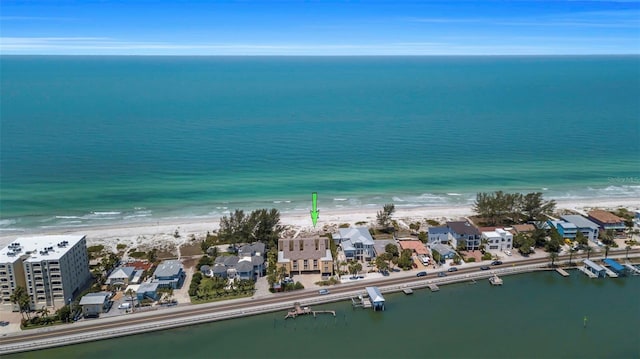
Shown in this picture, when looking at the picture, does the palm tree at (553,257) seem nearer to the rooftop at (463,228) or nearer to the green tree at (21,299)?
the rooftop at (463,228)

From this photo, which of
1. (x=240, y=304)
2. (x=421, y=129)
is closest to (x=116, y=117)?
(x=421, y=129)

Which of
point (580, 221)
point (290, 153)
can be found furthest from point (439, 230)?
point (290, 153)

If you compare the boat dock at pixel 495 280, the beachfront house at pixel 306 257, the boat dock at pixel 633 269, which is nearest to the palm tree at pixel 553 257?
the boat dock at pixel 633 269

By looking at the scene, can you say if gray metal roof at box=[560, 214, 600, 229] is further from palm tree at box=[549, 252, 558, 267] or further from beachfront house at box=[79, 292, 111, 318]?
beachfront house at box=[79, 292, 111, 318]

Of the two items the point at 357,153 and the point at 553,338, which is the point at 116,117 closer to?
the point at 357,153

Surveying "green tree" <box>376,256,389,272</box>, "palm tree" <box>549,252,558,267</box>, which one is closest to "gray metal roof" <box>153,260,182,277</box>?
"green tree" <box>376,256,389,272</box>

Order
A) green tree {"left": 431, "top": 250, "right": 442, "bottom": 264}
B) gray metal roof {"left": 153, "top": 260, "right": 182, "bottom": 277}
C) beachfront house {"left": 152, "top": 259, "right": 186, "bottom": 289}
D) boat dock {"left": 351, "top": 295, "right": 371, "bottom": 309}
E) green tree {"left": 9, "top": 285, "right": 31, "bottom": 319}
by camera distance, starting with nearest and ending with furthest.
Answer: green tree {"left": 9, "top": 285, "right": 31, "bottom": 319}, boat dock {"left": 351, "top": 295, "right": 371, "bottom": 309}, beachfront house {"left": 152, "top": 259, "right": 186, "bottom": 289}, gray metal roof {"left": 153, "top": 260, "right": 182, "bottom": 277}, green tree {"left": 431, "top": 250, "right": 442, "bottom": 264}

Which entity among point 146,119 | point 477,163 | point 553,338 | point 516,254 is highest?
point 146,119
